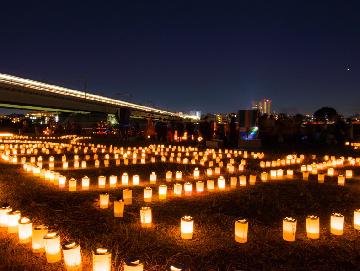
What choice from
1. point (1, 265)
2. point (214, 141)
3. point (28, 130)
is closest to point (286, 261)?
point (1, 265)

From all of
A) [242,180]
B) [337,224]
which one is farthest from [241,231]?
[242,180]

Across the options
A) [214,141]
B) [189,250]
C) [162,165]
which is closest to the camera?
[189,250]

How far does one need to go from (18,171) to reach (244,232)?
9.82m

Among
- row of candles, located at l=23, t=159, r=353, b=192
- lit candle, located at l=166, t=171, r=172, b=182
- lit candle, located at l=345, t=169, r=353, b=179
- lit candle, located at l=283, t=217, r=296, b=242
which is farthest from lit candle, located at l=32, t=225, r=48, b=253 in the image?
lit candle, located at l=345, t=169, r=353, b=179

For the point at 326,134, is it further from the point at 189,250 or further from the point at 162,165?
the point at 189,250

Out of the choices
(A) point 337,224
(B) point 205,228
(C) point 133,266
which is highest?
(C) point 133,266

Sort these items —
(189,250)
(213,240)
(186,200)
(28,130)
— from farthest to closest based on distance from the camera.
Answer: (28,130)
(186,200)
(213,240)
(189,250)

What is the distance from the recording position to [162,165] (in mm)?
15289

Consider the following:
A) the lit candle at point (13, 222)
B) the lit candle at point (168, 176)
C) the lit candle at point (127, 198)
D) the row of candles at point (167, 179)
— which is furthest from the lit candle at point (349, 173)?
the lit candle at point (13, 222)

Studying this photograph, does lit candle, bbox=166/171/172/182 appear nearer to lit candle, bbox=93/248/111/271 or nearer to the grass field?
the grass field

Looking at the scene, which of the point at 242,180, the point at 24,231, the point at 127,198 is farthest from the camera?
the point at 242,180

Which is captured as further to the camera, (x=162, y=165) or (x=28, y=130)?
(x=28, y=130)

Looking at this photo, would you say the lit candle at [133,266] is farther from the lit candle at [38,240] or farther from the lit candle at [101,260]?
the lit candle at [38,240]

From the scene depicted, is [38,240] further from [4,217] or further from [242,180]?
[242,180]
